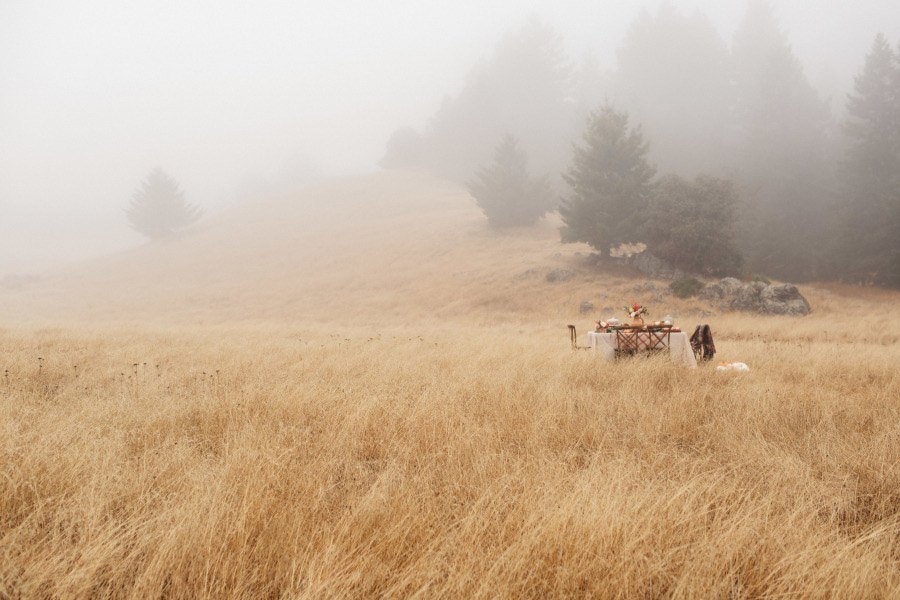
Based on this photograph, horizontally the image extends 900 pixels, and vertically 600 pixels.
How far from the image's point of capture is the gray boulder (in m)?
15.8

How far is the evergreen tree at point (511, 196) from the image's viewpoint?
108 ft

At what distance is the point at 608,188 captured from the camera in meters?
22.7

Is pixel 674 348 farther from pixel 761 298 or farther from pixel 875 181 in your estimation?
pixel 875 181

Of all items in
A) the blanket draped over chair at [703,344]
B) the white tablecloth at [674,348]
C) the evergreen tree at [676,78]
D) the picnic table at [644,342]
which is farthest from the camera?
the evergreen tree at [676,78]

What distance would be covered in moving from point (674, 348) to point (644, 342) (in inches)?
15.7

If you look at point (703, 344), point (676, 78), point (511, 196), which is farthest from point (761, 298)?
point (676, 78)

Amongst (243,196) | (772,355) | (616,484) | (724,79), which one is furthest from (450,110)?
(616,484)

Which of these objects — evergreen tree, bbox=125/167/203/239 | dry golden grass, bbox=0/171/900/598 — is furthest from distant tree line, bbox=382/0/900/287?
evergreen tree, bbox=125/167/203/239

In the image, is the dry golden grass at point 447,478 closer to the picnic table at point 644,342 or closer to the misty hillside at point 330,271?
the picnic table at point 644,342

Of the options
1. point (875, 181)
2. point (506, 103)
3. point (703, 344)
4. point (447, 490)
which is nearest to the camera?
point (447, 490)

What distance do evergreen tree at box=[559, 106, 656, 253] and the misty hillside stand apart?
2046mm

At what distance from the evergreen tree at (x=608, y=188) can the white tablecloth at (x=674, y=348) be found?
54.0 ft

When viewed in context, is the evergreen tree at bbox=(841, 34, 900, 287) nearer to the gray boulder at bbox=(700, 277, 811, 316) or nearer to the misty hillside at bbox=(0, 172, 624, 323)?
the gray boulder at bbox=(700, 277, 811, 316)

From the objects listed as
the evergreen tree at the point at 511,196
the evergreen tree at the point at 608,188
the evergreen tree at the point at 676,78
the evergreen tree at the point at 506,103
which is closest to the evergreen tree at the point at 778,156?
the evergreen tree at the point at 676,78
